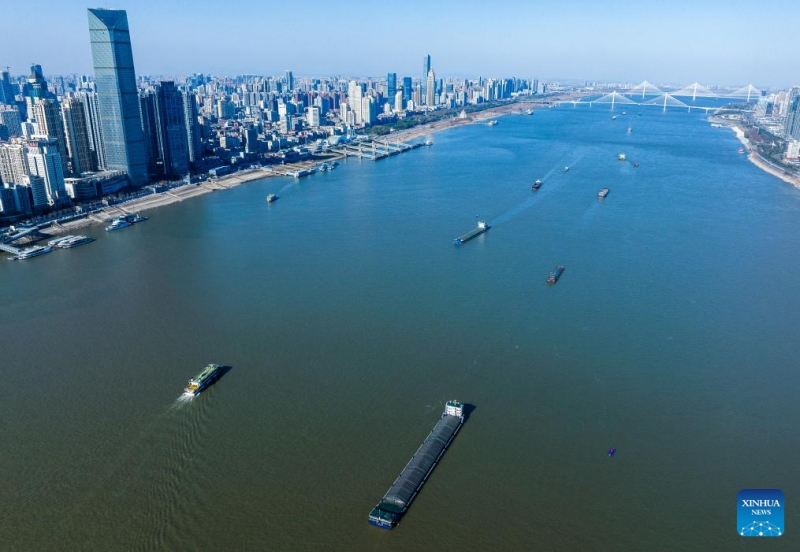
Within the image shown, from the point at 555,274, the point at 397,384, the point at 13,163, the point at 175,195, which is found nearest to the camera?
the point at 397,384

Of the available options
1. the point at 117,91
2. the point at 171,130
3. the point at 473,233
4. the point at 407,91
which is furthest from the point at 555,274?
the point at 407,91

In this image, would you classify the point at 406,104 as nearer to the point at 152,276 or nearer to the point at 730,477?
the point at 152,276

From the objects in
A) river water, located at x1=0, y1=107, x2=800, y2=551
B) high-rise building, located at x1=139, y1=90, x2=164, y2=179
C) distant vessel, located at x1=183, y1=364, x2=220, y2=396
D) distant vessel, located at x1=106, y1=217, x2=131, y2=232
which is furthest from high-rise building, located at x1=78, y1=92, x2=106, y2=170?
distant vessel, located at x1=183, y1=364, x2=220, y2=396

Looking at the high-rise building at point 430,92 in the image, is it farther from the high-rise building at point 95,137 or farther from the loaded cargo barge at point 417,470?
the loaded cargo barge at point 417,470

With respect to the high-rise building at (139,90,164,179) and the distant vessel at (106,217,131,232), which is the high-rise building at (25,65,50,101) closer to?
the high-rise building at (139,90,164,179)

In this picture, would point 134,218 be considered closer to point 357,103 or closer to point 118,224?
point 118,224

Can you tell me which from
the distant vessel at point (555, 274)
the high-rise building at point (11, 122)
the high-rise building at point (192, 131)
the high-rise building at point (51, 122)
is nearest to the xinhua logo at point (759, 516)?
the distant vessel at point (555, 274)

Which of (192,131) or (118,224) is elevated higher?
(192,131)
